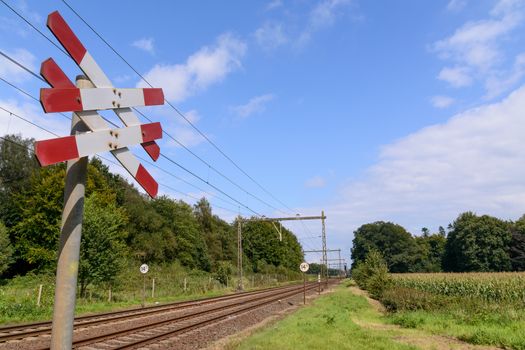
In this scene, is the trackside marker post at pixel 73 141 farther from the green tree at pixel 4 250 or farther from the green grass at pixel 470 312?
the green tree at pixel 4 250

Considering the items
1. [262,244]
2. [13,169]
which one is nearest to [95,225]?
[13,169]

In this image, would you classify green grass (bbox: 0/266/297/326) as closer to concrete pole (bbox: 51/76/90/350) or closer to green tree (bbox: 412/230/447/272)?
concrete pole (bbox: 51/76/90/350)

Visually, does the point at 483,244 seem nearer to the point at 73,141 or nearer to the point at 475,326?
the point at 475,326

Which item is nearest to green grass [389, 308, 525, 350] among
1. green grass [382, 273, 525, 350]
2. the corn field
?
green grass [382, 273, 525, 350]

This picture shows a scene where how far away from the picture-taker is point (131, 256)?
178 feet

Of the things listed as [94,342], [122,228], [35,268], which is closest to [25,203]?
[35,268]

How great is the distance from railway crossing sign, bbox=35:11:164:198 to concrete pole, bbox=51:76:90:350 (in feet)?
0.43

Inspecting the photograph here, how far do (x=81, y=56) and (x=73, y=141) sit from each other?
26.6 inches

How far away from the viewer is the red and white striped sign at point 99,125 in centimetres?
269

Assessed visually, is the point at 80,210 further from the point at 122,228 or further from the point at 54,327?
the point at 122,228

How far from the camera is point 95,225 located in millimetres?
26906

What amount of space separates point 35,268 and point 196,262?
3023 cm

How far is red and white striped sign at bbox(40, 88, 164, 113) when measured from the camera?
2.60 metres

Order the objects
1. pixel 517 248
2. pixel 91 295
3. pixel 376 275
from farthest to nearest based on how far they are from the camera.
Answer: pixel 517 248 < pixel 376 275 < pixel 91 295
